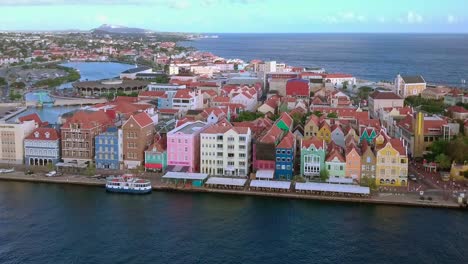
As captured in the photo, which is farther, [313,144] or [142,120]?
[142,120]

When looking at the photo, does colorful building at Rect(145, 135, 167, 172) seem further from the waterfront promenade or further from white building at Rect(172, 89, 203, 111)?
white building at Rect(172, 89, 203, 111)

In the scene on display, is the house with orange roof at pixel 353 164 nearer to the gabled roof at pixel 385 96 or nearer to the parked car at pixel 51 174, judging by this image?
the parked car at pixel 51 174

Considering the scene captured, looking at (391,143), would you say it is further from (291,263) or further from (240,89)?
(240,89)

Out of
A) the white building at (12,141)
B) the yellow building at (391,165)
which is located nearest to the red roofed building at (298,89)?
the yellow building at (391,165)

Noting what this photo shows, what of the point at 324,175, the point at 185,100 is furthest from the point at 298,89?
the point at 324,175

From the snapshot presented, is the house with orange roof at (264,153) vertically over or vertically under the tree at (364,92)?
under

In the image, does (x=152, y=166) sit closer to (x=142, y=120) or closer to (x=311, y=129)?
(x=142, y=120)
